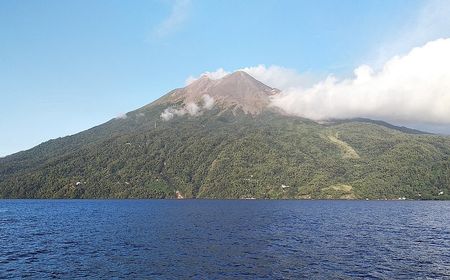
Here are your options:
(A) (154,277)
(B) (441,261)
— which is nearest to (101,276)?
(A) (154,277)

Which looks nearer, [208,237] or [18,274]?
[18,274]

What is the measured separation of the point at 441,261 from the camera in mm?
76500

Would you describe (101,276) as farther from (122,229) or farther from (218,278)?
(122,229)

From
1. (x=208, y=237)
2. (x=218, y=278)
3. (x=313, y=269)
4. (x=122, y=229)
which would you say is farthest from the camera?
(x=122, y=229)

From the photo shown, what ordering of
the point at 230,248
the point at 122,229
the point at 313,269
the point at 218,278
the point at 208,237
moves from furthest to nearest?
the point at 122,229 < the point at 208,237 < the point at 230,248 < the point at 313,269 < the point at 218,278

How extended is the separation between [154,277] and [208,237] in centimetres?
4658

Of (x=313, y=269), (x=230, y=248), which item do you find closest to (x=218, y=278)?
(x=313, y=269)

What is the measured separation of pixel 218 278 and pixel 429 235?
8243 cm

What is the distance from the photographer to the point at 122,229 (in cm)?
12900

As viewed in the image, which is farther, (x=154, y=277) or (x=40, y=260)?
(x=40, y=260)

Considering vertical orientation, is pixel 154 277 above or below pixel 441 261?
above

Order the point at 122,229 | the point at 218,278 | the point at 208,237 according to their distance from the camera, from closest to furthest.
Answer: the point at 218,278 → the point at 208,237 → the point at 122,229

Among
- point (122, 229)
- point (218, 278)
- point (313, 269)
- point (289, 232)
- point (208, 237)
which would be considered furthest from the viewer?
point (122, 229)

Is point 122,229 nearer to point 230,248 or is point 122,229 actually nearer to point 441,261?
point 230,248
